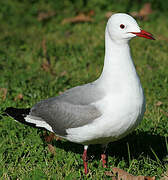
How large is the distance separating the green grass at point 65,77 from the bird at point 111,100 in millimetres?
472

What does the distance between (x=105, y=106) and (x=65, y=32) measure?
16.5 ft

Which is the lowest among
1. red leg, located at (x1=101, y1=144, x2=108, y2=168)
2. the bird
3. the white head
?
red leg, located at (x1=101, y1=144, x2=108, y2=168)

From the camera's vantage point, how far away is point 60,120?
4387 millimetres

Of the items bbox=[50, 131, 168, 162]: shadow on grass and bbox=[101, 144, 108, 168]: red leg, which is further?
bbox=[50, 131, 168, 162]: shadow on grass

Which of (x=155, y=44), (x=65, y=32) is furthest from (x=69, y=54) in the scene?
(x=155, y=44)

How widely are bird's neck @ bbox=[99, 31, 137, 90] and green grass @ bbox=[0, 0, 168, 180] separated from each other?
0.90 metres

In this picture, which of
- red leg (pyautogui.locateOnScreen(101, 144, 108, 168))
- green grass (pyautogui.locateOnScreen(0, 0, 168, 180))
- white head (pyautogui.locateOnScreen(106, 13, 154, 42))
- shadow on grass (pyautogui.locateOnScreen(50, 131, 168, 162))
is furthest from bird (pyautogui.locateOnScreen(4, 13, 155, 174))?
shadow on grass (pyautogui.locateOnScreen(50, 131, 168, 162))

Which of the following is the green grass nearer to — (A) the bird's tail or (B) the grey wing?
(A) the bird's tail

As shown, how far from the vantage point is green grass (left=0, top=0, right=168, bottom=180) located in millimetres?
4531

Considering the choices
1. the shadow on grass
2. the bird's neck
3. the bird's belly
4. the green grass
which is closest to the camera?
the bird's belly

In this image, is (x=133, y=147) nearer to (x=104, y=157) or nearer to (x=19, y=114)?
(x=104, y=157)

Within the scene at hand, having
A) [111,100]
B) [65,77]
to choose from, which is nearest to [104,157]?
[111,100]

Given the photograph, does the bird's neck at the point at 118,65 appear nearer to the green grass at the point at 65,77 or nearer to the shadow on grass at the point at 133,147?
the green grass at the point at 65,77

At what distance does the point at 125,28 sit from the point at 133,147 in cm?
171
